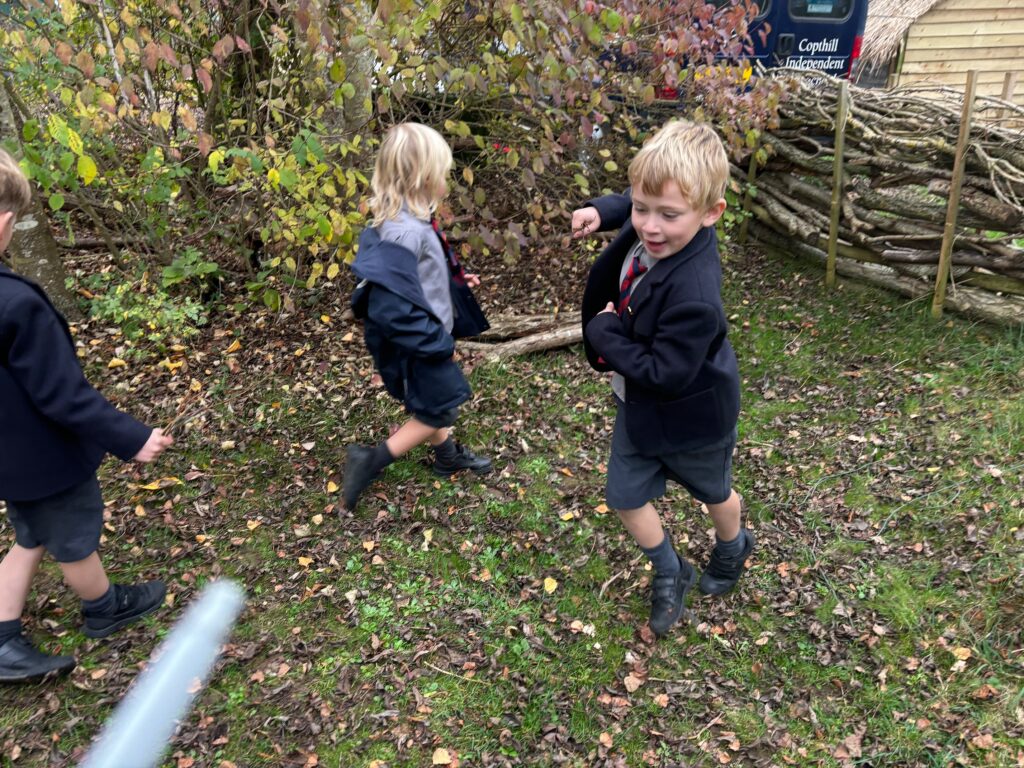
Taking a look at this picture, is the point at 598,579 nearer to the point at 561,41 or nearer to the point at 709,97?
the point at 561,41

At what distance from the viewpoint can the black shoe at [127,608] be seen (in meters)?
2.74

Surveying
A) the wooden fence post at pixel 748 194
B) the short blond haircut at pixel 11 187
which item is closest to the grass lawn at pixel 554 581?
the short blond haircut at pixel 11 187

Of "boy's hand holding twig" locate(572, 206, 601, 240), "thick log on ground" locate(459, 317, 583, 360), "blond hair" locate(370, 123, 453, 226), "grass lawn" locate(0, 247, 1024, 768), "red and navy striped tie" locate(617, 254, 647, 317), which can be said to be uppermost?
"blond hair" locate(370, 123, 453, 226)

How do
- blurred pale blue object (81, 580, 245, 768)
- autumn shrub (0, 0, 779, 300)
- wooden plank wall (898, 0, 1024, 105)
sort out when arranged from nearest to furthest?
1. blurred pale blue object (81, 580, 245, 768)
2. autumn shrub (0, 0, 779, 300)
3. wooden plank wall (898, 0, 1024, 105)

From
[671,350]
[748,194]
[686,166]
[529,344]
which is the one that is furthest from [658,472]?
[748,194]

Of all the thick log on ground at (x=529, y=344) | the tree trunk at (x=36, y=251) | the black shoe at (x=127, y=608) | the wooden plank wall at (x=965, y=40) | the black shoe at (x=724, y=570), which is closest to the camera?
the black shoe at (x=127, y=608)

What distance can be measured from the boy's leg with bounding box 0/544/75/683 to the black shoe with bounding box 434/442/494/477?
68.5 inches

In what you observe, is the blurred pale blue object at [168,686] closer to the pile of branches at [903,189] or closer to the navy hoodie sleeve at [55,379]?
the navy hoodie sleeve at [55,379]

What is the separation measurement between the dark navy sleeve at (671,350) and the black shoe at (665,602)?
0.99m

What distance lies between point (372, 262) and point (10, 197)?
1.18 meters

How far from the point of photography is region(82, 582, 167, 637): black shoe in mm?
2738

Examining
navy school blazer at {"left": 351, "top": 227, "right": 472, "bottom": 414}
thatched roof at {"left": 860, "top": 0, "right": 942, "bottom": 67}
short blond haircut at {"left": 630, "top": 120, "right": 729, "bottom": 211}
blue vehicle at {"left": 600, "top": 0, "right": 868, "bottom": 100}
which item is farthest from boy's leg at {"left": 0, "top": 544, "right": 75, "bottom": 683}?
thatched roof at {"left": 860, "top": 0, "right": 942, "bottom": 67}

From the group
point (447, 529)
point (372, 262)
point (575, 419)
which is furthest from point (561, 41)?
point (447, 529)

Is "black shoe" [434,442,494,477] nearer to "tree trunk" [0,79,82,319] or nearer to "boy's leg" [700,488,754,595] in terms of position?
"boy's leg" [700,488,754,595]
